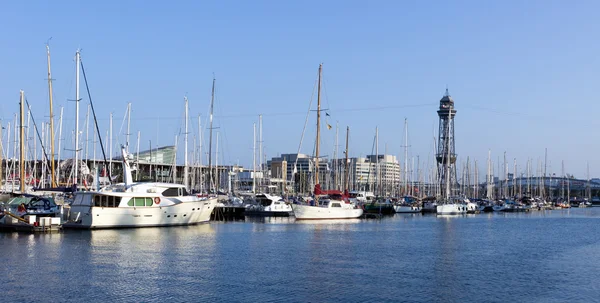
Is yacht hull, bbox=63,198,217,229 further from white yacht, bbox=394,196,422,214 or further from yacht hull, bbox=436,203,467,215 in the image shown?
yacht hull, bbox=436,203,467,215

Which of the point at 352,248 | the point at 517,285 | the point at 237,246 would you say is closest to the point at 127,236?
the point at 237,246

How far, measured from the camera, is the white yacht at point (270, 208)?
88375 millimetres

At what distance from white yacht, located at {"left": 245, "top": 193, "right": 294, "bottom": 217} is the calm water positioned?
30.6 meters

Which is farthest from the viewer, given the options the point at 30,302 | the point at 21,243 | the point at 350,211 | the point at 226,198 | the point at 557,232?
the point at 226,198

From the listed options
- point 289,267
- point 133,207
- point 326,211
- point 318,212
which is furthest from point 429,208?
point 289,267

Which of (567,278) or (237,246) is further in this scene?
(237,246)

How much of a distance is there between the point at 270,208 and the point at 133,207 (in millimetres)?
33481

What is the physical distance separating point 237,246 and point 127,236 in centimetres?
960

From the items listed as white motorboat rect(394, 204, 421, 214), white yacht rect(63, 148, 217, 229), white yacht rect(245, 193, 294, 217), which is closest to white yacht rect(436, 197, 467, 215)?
white motorboat rect(394, 204, 421, 214)

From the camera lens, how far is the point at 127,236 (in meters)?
50.8

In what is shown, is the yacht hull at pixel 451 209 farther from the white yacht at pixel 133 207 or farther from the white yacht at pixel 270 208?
the white yacht at pixel 133 207

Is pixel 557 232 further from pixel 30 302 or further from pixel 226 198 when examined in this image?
pixel 30 302

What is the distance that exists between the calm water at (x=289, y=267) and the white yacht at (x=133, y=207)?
69.9 inches

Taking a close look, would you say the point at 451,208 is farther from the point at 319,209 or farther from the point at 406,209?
the point at 319,209
